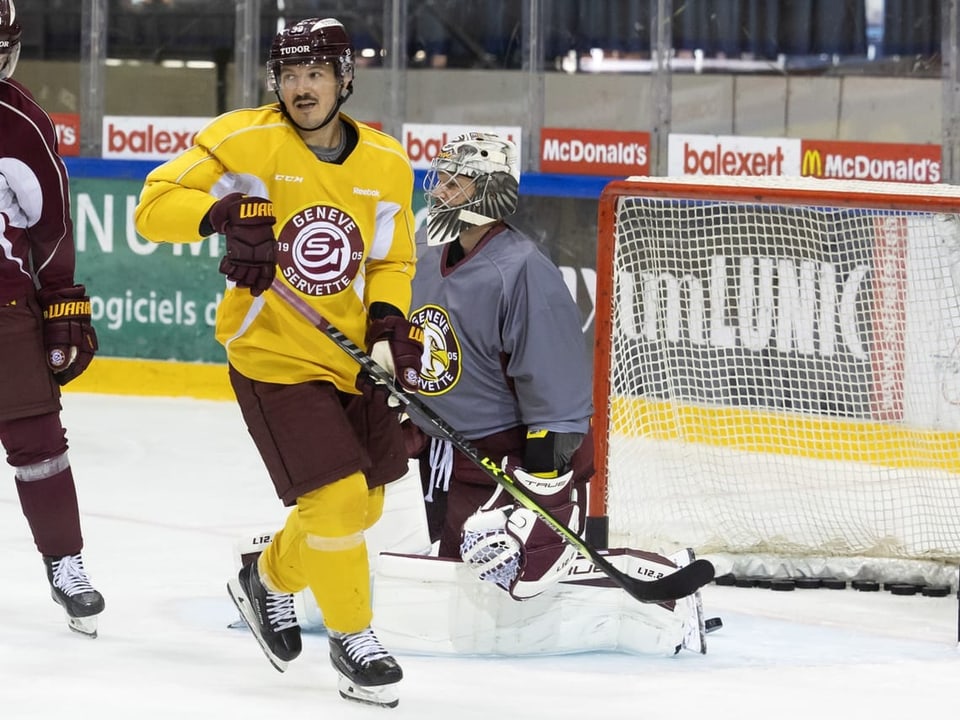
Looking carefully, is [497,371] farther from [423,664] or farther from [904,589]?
[904,589]

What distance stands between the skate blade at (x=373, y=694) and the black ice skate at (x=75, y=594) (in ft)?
1.98

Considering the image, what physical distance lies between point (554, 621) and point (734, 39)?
151 inches

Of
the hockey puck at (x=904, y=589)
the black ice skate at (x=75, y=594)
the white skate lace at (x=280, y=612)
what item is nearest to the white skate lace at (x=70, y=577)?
the black ice skate at (x=75, y=594)

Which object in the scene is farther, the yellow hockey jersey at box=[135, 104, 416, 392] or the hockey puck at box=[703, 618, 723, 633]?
the hockey puck at box=[703, 618, 723, 633]

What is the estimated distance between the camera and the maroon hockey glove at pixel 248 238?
2701 mm

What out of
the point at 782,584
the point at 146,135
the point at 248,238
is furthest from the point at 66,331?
the point at 146,135

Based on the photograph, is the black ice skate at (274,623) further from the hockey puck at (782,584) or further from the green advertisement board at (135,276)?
the green advertisement board at (135,276)

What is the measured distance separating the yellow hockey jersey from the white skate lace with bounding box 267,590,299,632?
0.38 metres

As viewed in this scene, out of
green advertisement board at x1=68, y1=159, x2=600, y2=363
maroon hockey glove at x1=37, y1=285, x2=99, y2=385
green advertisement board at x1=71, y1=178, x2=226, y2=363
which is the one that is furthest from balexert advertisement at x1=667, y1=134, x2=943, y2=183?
maroon hockey glove at x1=37, y1=285, x2=99, y2=385

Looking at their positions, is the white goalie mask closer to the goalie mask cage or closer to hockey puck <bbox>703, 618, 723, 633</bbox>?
the goalie mask cage

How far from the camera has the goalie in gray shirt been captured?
320cm

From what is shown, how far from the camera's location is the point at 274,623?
3.02 m

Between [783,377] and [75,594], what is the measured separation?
7.84ft

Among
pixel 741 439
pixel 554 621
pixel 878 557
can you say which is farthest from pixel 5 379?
pixel 741 439
